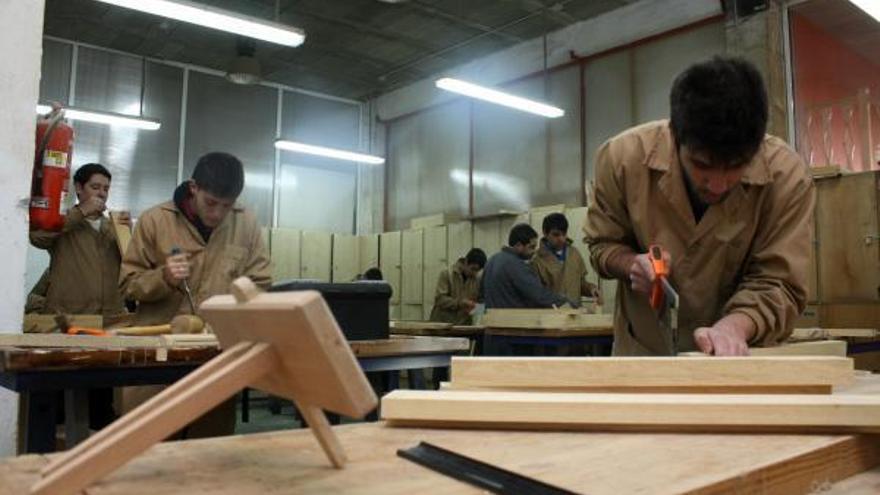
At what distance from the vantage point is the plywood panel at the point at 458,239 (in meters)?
9.55

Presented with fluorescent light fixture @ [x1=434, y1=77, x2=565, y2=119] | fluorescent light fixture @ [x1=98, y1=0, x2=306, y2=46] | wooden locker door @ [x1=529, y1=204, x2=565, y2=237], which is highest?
fluorescent light fixture @ [x1=98, y1=0, x2=306, y2=46]

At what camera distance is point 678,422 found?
1.06 metres

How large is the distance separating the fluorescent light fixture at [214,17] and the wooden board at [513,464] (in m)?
5.45

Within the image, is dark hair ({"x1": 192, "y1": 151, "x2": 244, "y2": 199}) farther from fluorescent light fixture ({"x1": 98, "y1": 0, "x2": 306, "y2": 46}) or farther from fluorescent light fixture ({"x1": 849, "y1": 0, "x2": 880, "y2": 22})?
fluorescent light fixture ({"x1": 849, "y1": 0, "x2": 880, "y2": 22})

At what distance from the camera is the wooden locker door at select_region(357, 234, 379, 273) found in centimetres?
1101

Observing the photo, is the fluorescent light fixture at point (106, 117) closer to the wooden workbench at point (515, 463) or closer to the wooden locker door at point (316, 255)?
the wooden locker door at point (316, 255)

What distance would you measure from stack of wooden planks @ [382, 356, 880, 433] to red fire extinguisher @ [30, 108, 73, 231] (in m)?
2.13

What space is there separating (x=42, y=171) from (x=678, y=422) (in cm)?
265

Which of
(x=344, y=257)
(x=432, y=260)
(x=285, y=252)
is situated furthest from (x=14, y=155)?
(x=344, y=257)

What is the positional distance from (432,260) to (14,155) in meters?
7.65

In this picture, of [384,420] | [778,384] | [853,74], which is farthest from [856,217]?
[384,420]

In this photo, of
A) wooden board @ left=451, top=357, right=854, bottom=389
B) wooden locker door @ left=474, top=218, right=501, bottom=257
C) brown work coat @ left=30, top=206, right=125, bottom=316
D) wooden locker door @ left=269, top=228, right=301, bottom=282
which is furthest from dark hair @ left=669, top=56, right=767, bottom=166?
wooden locker door @ left=269, top=228, right=301, bottom=282

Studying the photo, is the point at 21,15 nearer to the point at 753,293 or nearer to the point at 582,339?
the point at 753,293

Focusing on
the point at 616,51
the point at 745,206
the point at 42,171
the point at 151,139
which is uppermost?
the point at 616,51
